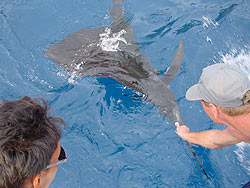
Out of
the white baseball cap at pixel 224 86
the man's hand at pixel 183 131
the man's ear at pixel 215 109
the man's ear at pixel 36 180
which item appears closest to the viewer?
the man's ear at pixel 36 180

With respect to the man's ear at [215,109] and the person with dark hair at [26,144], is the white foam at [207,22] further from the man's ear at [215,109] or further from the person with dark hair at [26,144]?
the person with dark hair at [26,144]

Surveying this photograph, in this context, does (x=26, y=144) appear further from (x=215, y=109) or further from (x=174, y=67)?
(x=174, y=67)

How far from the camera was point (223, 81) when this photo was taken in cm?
228

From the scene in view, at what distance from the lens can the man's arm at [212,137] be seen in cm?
294

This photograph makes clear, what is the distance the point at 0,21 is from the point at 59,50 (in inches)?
69.6

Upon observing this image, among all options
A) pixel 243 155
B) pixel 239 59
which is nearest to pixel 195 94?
pixel 243 155

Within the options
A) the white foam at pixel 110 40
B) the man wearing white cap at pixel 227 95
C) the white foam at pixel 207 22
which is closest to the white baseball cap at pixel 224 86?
the man wearing white cap at pixel 227 95

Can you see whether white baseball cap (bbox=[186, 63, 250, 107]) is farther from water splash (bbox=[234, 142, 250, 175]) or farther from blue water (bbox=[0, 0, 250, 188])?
water splash (bbox=[234, 142, 250, 175])

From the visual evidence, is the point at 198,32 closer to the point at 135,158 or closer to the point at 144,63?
the point at 144,63

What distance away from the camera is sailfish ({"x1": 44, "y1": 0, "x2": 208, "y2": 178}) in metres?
3.87

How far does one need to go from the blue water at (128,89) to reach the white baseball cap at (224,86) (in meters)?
1.55

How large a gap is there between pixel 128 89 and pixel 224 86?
86.6 inches

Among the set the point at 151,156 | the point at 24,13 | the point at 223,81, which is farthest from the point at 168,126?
the point at 24,13

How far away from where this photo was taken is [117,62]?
423 centimetres
